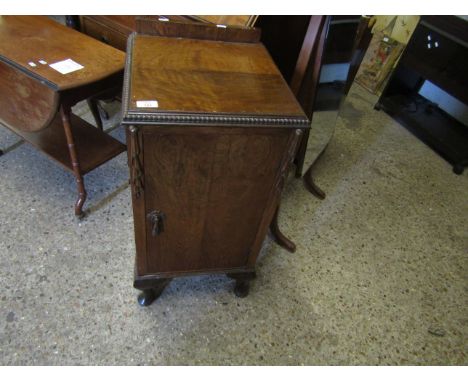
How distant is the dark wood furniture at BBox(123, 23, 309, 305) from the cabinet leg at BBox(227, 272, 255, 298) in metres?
0.14

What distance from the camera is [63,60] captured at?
1.21 meters

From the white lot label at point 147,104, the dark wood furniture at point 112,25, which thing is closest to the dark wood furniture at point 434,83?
the dark wood furniture at point 112,25

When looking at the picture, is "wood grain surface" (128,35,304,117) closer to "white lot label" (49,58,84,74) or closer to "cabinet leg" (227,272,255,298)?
"white lot label" (49,58,84,74)

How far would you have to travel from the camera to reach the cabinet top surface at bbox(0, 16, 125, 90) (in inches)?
44.1

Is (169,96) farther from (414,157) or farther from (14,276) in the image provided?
(414,157)

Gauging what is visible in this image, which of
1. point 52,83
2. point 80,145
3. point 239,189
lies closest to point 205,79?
point 239,189

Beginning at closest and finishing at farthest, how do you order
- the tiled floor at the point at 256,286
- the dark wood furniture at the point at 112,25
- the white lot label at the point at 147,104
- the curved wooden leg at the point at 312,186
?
the white lot label at the point at 147,104
the tiled floor at the point at 256,286
the dark wood furniture at the point at 112,25
the curved wooden leg at the point at 312,186

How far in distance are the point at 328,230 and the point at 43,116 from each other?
134 centimetres

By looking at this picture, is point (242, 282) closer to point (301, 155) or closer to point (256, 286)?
point (256, 286)

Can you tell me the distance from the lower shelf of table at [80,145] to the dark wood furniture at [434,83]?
2.07m

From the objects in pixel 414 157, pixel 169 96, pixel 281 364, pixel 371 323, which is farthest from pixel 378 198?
pixel 169 96

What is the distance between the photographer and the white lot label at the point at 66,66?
1151mm

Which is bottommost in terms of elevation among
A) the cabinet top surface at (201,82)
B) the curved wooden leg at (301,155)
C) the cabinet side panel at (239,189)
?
the curved wooden leg at (301,155)

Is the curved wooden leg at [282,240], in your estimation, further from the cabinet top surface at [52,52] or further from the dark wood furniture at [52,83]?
the cabinet top surface at [52,52]
